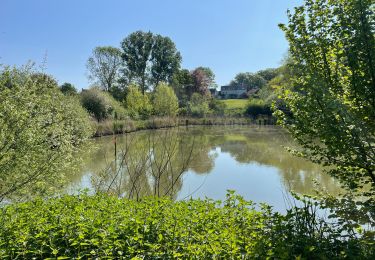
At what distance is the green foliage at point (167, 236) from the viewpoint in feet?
9.73

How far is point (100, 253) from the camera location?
119 inches

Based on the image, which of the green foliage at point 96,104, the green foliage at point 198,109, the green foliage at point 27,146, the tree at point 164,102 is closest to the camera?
the green foliage at point 27,146

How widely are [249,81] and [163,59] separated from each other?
4355 cm

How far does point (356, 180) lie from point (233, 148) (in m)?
18.1

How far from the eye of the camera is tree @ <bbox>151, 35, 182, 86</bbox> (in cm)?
5881

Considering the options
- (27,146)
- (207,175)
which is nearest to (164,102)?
(207,175)

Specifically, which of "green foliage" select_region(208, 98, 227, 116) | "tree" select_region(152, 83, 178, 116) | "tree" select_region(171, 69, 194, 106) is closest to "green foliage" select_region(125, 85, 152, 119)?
"tree" select_region(152, 83, 178, 116)

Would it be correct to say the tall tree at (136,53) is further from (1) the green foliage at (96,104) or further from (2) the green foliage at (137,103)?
(1) the green foliage at (96,104)

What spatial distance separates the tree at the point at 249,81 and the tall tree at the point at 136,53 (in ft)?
122

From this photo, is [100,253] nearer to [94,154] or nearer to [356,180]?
[356,180]

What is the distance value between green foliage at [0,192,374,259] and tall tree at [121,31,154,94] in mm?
54743

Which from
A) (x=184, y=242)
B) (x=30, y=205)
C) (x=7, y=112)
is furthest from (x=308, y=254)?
(x=7, y=112)

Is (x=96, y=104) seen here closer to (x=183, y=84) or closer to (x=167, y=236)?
(x=167, y=236)

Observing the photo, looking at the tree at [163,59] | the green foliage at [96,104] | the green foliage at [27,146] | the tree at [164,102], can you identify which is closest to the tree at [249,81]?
the tree at [163,59]
